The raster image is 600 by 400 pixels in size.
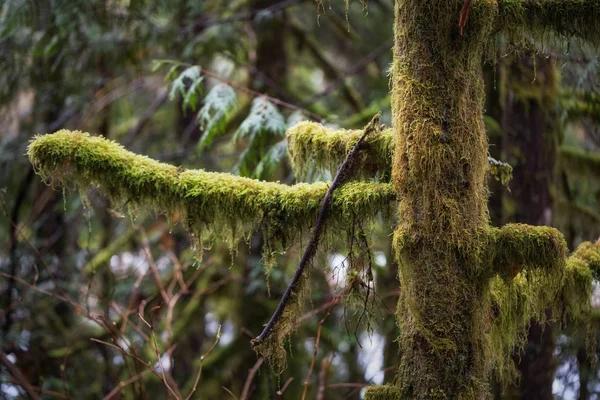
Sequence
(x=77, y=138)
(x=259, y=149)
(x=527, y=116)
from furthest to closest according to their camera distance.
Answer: (x=527, y=116), (x=259, y=149), (x=77, y=138)

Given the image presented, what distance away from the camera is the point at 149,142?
29.2ft

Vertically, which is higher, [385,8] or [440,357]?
[385,8]

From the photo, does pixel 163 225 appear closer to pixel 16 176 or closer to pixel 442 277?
pixel 16 176

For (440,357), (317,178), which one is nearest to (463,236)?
(440,357)

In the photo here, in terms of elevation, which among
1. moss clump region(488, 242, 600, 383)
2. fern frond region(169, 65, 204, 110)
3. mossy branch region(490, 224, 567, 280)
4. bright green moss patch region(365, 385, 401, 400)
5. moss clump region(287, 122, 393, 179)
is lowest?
bright green moss patch region(365, 385, 401, 400)

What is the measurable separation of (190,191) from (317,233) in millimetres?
616

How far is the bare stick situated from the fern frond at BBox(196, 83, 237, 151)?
1.84 m

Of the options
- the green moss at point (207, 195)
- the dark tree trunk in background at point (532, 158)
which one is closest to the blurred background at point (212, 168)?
the dark tree trunk in background at point (532, 158)

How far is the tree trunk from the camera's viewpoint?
235cm

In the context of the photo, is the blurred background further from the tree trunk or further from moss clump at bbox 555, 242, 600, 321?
moss clump at bbox 555, 242, 600, 321

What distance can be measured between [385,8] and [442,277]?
610 cm

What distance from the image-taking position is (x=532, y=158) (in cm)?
528

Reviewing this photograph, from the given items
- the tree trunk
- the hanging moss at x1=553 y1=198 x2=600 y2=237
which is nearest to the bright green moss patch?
the tree trunk

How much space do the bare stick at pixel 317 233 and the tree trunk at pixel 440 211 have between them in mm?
172
